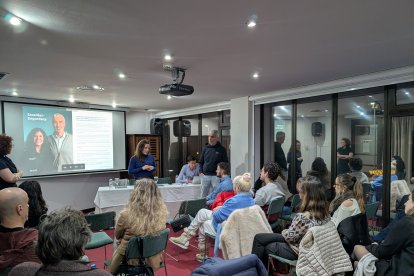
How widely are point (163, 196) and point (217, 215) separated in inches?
80.1

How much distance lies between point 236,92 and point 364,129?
7.30ft

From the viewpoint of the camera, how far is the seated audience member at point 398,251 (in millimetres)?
1976

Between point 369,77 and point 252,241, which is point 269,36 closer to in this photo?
point 252,241

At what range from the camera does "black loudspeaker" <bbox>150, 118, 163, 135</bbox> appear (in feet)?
28.0

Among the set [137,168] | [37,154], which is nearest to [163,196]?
[137,168]

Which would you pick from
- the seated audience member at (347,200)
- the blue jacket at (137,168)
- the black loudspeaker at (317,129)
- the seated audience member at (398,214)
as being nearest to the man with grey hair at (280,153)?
the black loudspeaker at (317,129)

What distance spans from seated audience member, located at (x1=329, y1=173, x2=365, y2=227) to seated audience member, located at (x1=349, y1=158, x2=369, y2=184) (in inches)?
53.7

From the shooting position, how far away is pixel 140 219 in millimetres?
2475

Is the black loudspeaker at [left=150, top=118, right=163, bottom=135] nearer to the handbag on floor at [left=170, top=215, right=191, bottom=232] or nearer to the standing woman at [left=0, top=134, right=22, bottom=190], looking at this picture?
the handbag on floor at [left=170, top=215, right=191, bottom=232]

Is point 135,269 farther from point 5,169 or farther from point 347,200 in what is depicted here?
point 347,200

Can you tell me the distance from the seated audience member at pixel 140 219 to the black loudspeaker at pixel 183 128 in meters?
5.60

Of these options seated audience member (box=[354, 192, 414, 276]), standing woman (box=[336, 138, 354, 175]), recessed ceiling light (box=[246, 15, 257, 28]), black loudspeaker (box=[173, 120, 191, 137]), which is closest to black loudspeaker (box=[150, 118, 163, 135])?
black loudspeaker (box=[173, 120, 191, 137])

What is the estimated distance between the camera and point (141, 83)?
4441 millimetres

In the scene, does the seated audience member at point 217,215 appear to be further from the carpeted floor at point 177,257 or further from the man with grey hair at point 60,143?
the man with grey hair at point 60,143
